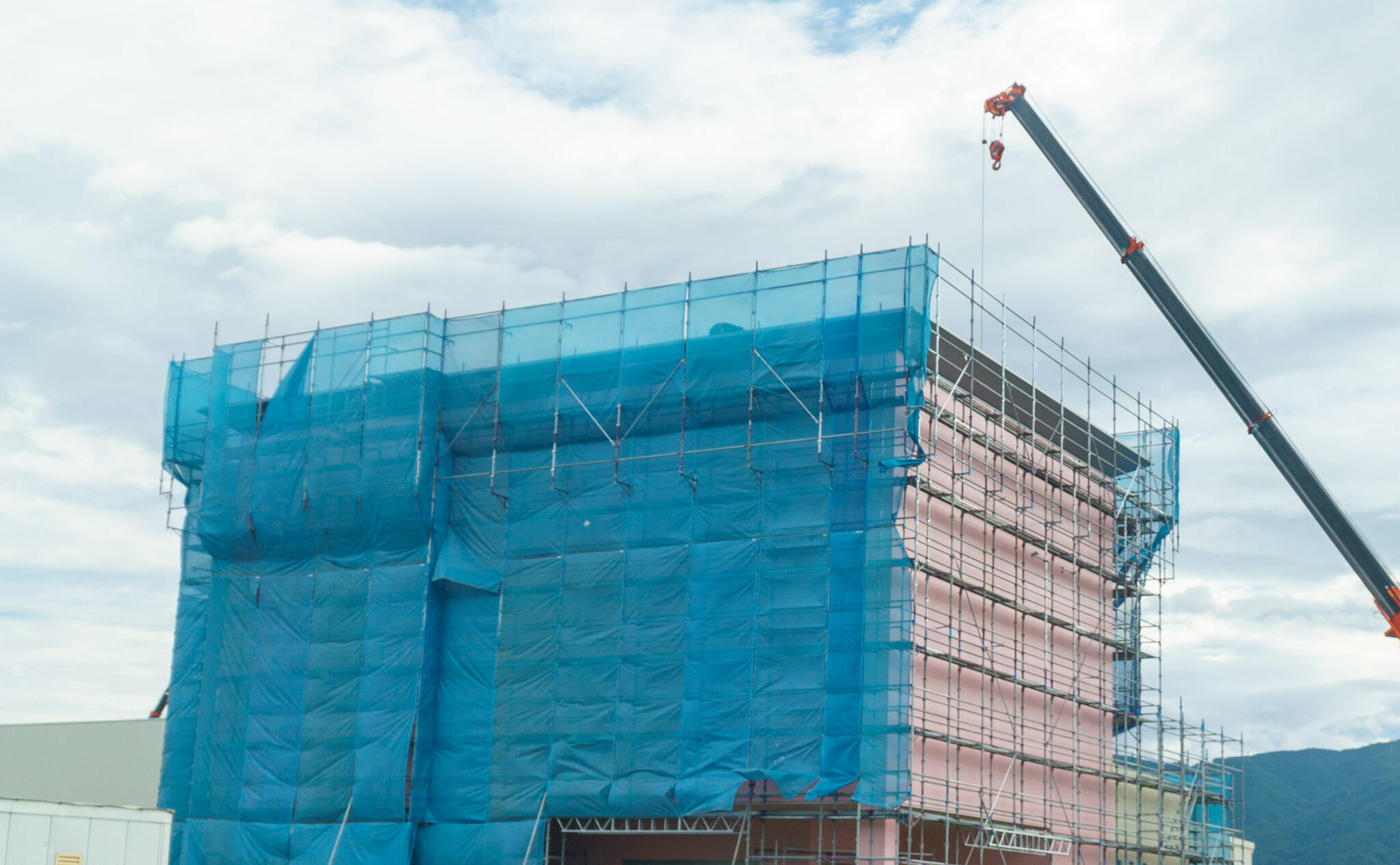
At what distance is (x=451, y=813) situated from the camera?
26.7 meters

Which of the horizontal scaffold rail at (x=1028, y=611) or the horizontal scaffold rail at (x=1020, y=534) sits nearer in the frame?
the horizontal scaffold rail at (x=1028, y=611)

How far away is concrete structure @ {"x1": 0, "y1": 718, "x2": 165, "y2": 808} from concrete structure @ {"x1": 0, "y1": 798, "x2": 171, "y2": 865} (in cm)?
1105

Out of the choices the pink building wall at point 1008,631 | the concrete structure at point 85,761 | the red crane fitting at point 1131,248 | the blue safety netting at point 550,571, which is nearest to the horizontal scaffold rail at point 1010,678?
the pink building wall at point 1008,631

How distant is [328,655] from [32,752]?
15.6 m

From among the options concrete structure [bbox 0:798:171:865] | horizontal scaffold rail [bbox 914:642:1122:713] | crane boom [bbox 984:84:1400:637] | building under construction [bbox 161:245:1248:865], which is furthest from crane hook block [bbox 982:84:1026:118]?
concrete structure [bbox 0:798:171:865]

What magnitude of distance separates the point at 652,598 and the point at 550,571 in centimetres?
224

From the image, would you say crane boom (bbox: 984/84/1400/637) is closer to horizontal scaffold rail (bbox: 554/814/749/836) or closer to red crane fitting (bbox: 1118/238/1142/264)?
red crane fitting (bbox: 1118/238/1142/264)

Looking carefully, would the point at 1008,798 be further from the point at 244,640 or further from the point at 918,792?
the point at 244,640

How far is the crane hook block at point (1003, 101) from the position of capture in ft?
108

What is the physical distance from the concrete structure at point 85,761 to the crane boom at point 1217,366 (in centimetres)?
2426

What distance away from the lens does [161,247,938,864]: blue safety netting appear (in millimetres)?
24609

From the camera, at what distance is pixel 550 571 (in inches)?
1060

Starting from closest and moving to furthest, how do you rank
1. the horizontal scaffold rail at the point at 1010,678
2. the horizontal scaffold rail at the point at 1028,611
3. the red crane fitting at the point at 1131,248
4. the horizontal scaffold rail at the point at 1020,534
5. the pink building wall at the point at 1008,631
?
the horizontal scaffold rail at the point at 1010,678 < the pink building wall at the point at 1008,631 < the horizontal scaffold rail at the point at 1028,611 < the horizontal scaffold rail at the point at 1020,534 < the red crane fitting at the point at 1131,248

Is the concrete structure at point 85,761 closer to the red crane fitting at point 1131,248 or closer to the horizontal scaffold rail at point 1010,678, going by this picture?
the horizontal scaffold rail at point 1010,678
